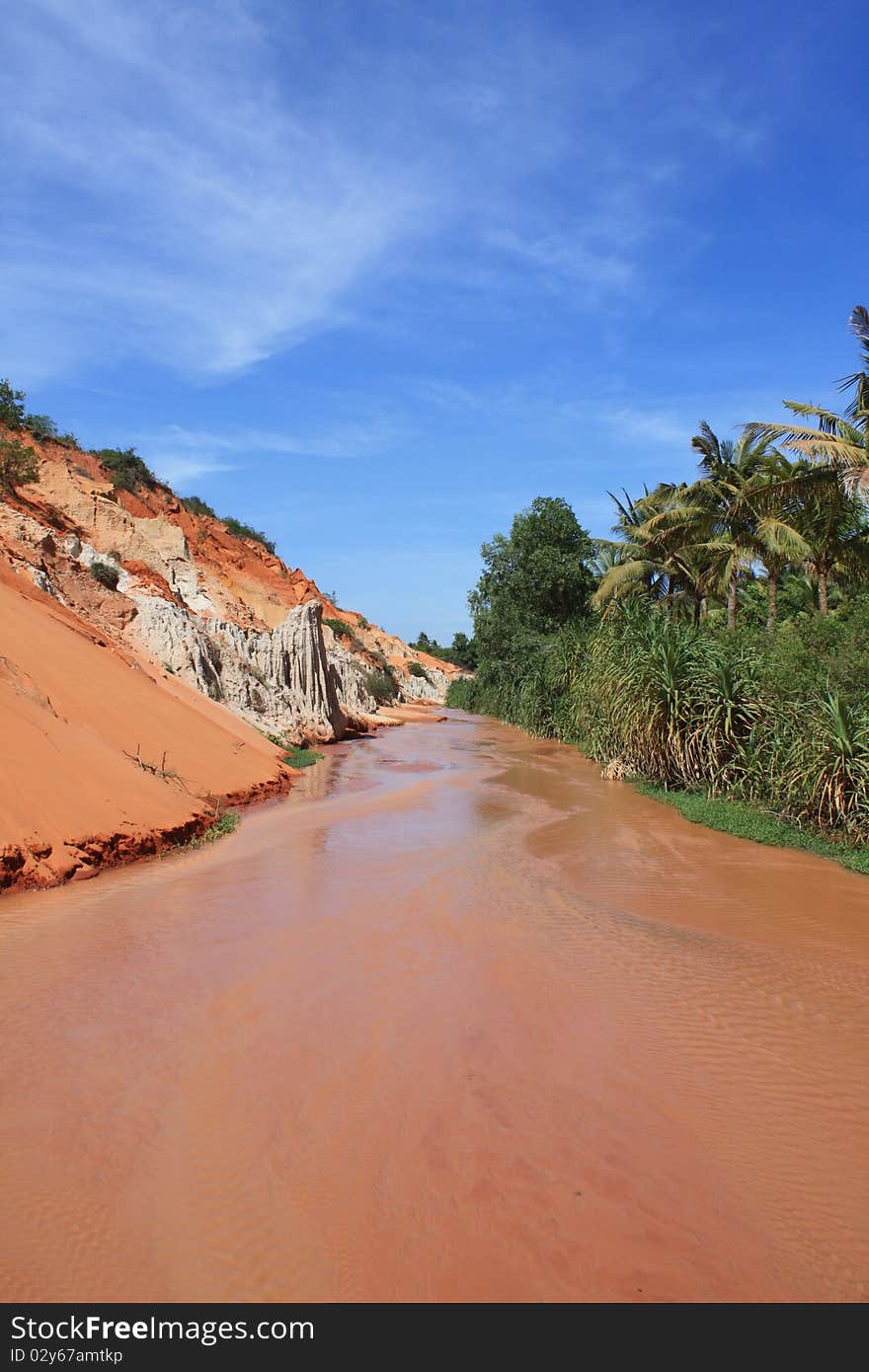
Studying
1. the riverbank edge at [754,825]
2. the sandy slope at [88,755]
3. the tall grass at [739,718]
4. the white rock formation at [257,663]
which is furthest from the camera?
the white rock formation at [257,663]

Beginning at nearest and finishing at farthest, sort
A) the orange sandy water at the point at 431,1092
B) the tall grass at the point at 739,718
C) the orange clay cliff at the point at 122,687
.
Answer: the orange sandy water at the point at 431,1092, the orange clay cliff at the point at 122,687, the tall grass at the point at 739,718

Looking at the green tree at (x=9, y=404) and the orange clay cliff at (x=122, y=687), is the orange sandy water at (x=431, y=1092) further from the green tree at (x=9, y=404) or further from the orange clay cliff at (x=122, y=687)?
the green tree at (x=9, y=404)

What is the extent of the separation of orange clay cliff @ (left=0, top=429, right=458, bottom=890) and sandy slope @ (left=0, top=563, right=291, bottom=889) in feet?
0.08

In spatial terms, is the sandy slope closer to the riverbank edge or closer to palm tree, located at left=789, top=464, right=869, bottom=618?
the riverbank edge

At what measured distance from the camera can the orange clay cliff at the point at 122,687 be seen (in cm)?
727

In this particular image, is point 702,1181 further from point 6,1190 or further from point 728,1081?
point 6,1190

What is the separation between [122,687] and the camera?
11.8 metres

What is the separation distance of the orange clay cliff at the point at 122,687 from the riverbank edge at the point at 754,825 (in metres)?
6.96

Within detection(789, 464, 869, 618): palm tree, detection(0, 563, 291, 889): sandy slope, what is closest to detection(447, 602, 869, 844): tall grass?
detection(789, 464, 869, 618): palm tree

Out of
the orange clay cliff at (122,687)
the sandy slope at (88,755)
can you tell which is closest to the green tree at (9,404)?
the orange clay cliff at (122,687)

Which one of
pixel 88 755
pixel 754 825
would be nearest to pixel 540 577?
pixel 754 825

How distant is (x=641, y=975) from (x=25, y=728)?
6461mm

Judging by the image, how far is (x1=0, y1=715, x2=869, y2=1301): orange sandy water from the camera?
250 cm

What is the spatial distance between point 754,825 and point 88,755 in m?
8.45
